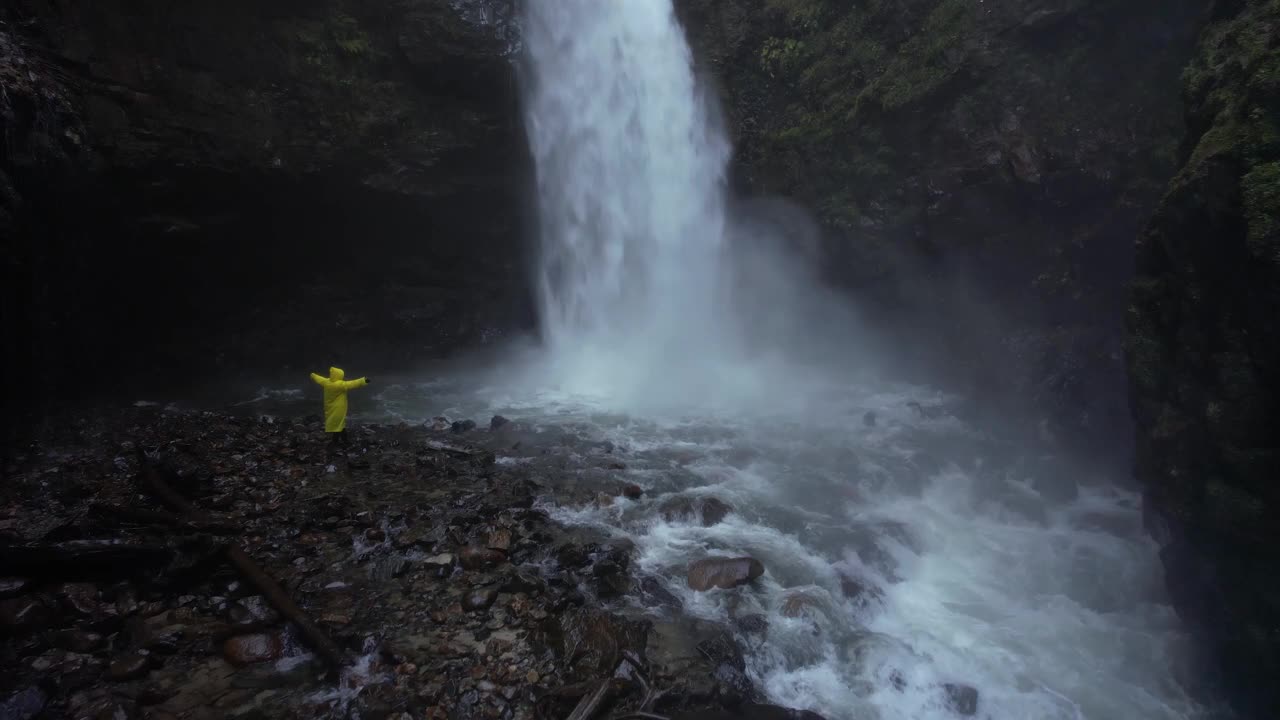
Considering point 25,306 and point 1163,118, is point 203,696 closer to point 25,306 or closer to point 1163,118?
point 25,306

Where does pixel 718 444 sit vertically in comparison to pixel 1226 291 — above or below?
below

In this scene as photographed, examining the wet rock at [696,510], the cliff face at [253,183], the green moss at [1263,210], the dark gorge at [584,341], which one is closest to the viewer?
the green moss at [1263,210]

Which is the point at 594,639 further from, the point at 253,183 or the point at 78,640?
the point at 253,183

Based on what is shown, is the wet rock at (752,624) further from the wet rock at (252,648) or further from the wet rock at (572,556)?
the wet rock at (252,648)

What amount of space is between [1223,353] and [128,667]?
442 inches

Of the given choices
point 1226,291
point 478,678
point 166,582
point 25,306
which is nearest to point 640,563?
point 478,678

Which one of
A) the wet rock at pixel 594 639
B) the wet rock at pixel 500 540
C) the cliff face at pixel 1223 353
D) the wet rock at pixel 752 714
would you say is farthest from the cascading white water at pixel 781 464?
the wet rock at pixel 500 540

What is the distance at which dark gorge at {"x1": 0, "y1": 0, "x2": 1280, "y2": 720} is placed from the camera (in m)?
A: 5.84

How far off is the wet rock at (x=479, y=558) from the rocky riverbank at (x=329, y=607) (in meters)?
0.02

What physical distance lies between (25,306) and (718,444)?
13177mm

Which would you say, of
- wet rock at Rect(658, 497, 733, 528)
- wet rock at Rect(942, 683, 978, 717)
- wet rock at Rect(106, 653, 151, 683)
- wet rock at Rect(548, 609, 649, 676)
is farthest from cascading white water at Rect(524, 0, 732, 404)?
wet rock at Rect(106, 653, 151, 683)

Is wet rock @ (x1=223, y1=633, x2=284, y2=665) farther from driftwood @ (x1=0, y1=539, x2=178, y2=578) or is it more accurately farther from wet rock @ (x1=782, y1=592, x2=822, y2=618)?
wet rock @ (x1=782, y1=592, x2=822, y2=618)

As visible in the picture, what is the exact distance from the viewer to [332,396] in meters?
9.96

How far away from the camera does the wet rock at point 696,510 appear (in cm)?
877
